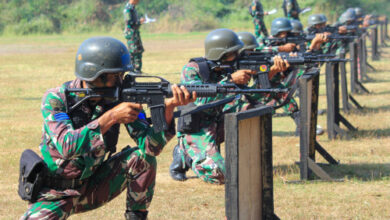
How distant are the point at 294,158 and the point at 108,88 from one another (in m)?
4.07

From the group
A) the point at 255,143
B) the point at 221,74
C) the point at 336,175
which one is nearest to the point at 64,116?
the point at 255,143

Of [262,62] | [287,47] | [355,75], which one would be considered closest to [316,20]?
[355,75]

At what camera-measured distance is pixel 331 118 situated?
8.82 meters

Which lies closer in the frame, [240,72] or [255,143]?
[255,143]

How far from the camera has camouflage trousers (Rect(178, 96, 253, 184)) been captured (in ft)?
20.3

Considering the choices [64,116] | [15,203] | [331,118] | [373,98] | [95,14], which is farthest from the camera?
[95,14]

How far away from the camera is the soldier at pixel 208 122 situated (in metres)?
6.25

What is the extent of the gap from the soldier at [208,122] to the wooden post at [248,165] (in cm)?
159

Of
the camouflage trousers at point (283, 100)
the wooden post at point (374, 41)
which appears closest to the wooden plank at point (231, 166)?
the camouflage trousers at point (283, 100)

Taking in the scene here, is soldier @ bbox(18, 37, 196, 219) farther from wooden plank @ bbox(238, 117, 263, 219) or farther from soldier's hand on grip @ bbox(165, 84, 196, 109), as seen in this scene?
wooden plank @ bbox(238, 117, 263, 219)

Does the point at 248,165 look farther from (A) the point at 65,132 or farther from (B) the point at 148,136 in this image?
(A) the point at 65,132

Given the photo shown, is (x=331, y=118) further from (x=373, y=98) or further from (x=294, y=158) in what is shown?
(x=373, y=98)

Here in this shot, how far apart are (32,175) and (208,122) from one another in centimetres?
253

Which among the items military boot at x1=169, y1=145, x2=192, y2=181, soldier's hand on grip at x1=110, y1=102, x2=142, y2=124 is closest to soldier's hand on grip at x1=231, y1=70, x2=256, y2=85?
military boot at x1=169, y1=145, x2=192, y2=181
